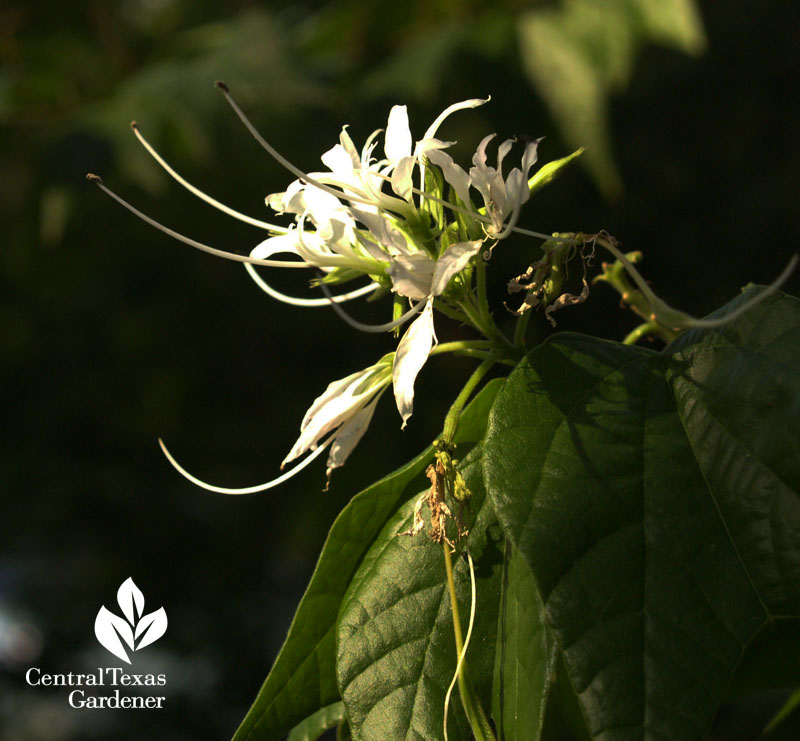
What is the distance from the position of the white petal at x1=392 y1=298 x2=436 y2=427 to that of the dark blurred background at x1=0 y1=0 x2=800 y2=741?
4.20ft

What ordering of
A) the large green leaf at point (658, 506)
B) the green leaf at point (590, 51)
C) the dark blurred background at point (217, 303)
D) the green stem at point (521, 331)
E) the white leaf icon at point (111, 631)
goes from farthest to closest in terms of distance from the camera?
the dark blurred background at point (217, 303) → the green leaf at point (590, 51) → the white leaf icon at point (111, 631) → the green stem at point (521, 331) → the large green leaf at point (658, 506)

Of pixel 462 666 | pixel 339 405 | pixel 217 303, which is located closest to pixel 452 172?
pixel 339 405

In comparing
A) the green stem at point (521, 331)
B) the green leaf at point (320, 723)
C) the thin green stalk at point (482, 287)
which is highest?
the thin green stalk at point (482, 287)

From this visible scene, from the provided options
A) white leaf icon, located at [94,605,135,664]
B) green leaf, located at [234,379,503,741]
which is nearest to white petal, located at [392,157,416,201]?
green leaf, located at [234,379,503,741]

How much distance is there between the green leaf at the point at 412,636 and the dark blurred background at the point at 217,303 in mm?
1252

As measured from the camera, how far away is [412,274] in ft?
1.27

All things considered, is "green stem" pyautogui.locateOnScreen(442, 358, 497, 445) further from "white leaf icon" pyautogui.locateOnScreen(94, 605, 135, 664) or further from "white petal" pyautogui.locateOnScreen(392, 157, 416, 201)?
"white leaf icon" pyautogui.locateOnScreen(94, 605, 135, 664)

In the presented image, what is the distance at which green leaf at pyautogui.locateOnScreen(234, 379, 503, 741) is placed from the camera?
44cm

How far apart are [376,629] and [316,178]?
0.21m

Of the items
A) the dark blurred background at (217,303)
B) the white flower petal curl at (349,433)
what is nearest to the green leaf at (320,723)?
the white flower petal curl at (349,433)

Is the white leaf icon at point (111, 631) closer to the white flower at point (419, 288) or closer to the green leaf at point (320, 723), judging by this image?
the green leaf at point (320, 723)

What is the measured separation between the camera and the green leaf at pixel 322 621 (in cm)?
44

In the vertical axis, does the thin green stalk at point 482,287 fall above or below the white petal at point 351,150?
below

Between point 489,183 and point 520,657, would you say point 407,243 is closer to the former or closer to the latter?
point 489,183
